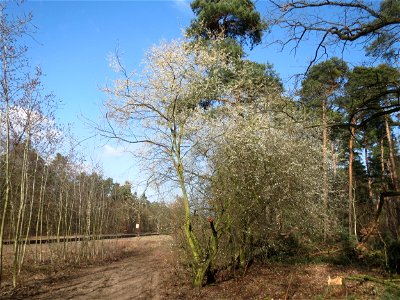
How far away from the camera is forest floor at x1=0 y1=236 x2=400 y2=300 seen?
8.91 m

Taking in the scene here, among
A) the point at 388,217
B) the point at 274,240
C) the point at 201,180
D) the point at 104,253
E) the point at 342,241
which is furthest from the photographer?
the point at 104,253

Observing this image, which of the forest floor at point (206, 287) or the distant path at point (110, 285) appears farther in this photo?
the distant path at point (110, 285)

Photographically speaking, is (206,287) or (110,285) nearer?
(206,287)

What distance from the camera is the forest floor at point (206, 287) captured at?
29.2 ft

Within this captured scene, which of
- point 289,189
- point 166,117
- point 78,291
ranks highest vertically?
point 166,117

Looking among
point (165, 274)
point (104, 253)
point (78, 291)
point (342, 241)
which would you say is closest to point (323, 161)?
point (342, 241)

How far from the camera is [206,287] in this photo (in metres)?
9.99

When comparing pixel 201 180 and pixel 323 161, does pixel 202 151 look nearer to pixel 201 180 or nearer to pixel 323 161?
pixel 201 180

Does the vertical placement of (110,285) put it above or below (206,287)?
below

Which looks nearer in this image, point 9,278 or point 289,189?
point 289,189

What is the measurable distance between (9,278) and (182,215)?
6096 mm

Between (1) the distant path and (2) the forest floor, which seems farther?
(1) the distant path

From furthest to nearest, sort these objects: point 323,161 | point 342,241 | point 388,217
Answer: point 388,217 < point 342,241 < point 323,161

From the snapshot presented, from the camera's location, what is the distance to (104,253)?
21188mm
